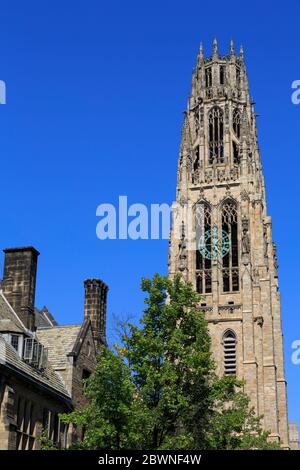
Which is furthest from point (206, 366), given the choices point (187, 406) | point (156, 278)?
point (156, 278)

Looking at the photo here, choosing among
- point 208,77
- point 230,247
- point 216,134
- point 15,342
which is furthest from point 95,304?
point 208,77

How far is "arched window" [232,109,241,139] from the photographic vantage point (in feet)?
296

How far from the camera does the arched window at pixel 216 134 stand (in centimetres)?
8819

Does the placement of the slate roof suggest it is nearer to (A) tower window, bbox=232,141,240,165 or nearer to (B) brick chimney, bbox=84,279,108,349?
(B) brick chimney, bbox=84,279,108,349

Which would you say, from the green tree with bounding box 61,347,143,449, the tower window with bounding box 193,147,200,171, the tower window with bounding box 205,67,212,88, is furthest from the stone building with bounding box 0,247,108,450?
the tower window with bounding box 205,67,212,88

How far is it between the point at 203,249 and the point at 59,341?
47443 mm

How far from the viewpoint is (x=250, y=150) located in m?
85.9

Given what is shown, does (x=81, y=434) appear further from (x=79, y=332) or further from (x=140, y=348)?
(x=140, y=348)

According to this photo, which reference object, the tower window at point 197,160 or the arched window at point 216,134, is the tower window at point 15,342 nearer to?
the tower window at point 197,160

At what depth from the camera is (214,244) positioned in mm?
80875

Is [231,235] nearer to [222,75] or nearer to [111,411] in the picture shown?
[222,75]

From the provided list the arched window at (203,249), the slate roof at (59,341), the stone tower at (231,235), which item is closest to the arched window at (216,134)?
the stone tower at (231,235)
